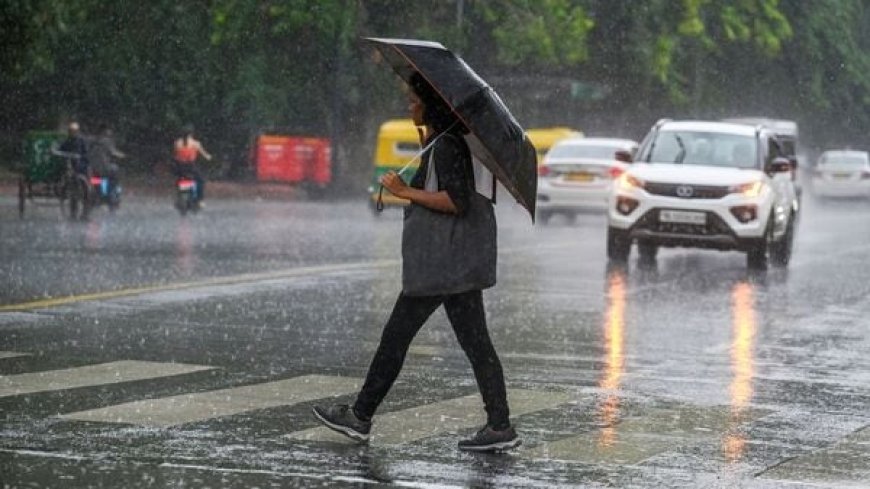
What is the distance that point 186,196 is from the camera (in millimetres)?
36219

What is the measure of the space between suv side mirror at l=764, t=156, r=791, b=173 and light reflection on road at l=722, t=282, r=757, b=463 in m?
3.66

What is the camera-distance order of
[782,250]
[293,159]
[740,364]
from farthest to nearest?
1. [293,159]
2. [782,250]
3. [740,364]

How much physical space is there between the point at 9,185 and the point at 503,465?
40450 millimetres

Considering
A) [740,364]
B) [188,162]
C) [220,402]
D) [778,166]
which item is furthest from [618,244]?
[220,402]

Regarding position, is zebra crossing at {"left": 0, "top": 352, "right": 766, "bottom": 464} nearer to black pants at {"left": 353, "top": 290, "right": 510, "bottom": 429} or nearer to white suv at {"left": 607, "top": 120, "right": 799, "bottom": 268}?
black pants at {"left": 353, "top": 290, "right": 510, "bottom": 429}

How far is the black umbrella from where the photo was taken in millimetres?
9078

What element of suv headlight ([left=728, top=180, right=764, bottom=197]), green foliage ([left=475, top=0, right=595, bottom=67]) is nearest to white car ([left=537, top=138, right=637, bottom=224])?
suv headlight ([left=728, top=180, right=764, bottom=197])

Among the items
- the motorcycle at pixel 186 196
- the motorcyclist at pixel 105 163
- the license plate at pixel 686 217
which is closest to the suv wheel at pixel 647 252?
the license plate at pixel 686 217

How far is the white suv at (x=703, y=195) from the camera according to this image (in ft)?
80.5

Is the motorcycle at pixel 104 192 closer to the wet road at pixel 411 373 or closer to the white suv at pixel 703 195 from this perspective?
the wet road at pixel 411 373


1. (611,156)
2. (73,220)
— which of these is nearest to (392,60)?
(73,220)

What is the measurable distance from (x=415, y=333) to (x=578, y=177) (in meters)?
26.9

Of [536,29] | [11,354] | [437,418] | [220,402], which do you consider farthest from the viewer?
[536,29]

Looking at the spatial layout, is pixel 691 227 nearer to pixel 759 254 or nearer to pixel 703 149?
pixel 759 254
